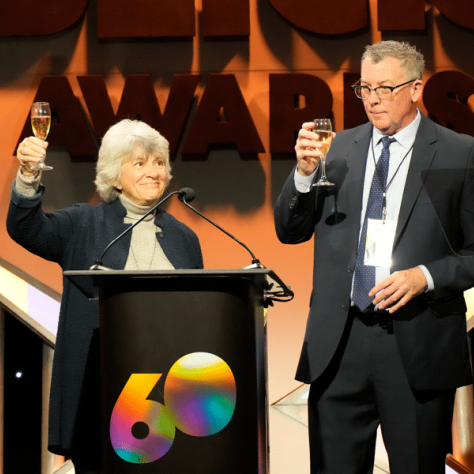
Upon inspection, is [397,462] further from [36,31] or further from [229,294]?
[36,31]

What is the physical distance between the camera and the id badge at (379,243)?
82.0 inches

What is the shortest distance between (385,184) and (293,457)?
7.41 feet

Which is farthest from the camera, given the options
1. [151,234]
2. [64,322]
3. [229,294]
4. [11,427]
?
[11,427]

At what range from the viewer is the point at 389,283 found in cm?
198

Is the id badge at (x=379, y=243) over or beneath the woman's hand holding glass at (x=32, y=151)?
beneath

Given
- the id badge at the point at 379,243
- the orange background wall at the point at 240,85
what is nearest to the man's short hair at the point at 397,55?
the id badge at the point at 379,243

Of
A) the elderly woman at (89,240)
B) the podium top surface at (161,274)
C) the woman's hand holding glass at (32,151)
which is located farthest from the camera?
the elderly woman at (89,240)

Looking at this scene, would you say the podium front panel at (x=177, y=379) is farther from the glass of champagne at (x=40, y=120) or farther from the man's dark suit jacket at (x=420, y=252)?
the glass of champagne at (x=40, y=120)

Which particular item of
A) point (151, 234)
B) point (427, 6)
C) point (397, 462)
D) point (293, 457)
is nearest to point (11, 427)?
point (293, 457)

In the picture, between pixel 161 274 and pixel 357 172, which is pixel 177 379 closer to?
pixel 161 274

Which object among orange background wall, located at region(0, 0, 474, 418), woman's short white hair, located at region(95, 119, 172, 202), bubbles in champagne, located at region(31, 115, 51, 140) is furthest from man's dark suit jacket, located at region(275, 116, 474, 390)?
orange background wall, located at region(0, 0, 474, 418)

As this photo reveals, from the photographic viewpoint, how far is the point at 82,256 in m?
2.52

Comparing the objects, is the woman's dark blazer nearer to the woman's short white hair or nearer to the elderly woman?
the elderly woman

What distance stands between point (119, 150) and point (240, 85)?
5.09 feet
